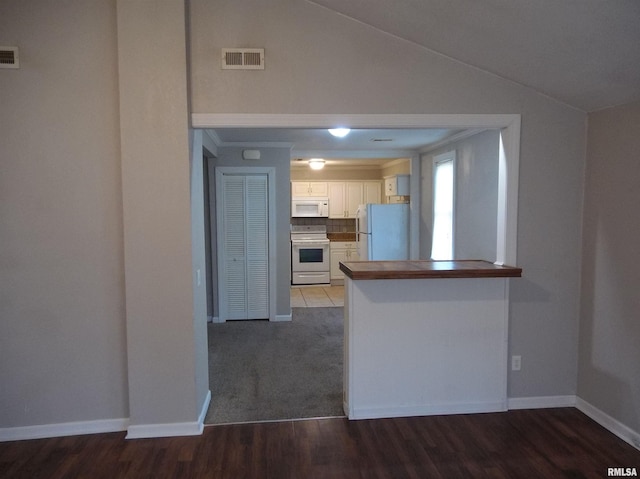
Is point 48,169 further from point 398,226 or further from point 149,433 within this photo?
point 398,226

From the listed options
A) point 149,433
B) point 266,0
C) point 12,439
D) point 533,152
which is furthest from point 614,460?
point 12,439

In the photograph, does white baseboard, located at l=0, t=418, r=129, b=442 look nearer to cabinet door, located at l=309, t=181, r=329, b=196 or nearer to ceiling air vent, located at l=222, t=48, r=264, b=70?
ceiling air vent, located at l=222, t=48, r=264, b=70

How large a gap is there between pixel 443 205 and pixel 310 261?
335 cm

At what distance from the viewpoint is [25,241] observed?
2.74m

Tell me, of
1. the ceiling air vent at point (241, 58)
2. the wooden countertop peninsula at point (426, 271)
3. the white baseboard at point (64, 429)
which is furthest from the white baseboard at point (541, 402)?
the ceiling air vent at point (241, 58)

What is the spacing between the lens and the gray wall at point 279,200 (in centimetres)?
554

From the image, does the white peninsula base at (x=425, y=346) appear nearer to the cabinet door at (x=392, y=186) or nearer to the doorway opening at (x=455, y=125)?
the doorway opening at (x=455, y=125)

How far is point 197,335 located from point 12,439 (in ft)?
4.36

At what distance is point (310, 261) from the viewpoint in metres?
8.31

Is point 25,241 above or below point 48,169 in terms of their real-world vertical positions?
below

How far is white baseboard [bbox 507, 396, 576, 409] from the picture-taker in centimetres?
313

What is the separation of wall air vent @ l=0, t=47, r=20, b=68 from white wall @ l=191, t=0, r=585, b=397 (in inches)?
42.8

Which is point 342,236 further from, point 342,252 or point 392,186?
point 392,186

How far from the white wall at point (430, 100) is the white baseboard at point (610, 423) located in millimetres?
133
